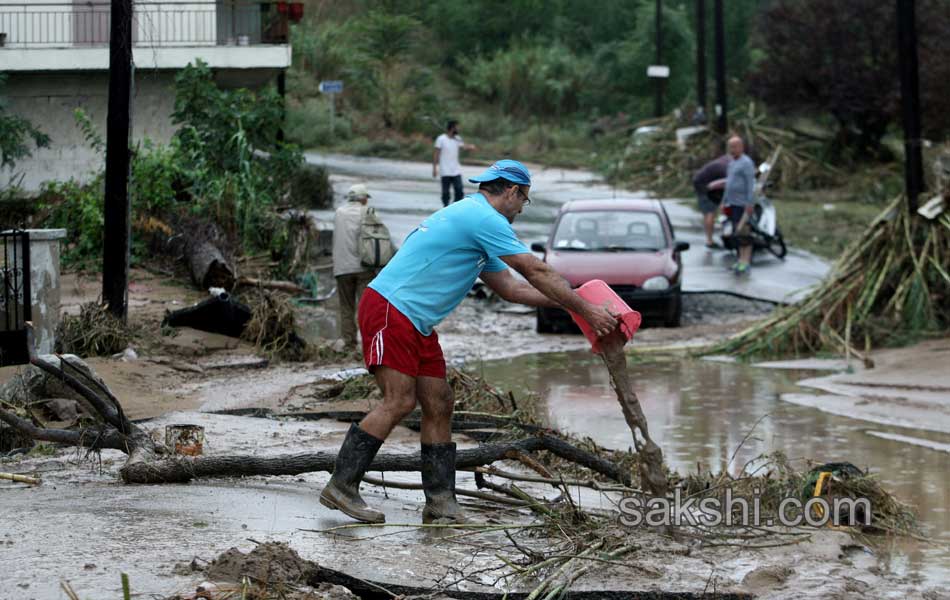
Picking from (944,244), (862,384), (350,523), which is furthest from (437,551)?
(944,244)

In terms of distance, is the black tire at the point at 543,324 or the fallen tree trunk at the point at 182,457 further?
the black tire at the point at 543,324

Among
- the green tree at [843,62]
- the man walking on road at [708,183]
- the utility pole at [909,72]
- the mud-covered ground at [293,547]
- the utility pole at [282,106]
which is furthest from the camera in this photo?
the green tree at [843,62]

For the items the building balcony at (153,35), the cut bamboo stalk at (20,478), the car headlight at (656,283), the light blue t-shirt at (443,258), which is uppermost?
the building balcony at (153,35)

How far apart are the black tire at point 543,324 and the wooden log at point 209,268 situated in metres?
3.70

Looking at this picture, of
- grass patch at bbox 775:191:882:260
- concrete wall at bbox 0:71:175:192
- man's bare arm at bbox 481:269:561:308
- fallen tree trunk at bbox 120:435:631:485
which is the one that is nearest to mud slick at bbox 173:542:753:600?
fallen tree trunk at bbox 120:435:631:485

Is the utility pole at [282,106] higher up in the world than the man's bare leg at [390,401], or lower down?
higher up

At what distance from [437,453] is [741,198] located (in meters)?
15.2

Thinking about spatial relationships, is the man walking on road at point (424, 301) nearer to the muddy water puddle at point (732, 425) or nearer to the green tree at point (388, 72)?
the muddy water puddle at point (732, 425)

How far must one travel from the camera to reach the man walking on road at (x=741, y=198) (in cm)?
2097

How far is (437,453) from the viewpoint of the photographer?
6.81 metres

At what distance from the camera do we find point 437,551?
20.3 feet

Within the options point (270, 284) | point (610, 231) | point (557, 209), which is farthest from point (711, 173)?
point (270, 284)

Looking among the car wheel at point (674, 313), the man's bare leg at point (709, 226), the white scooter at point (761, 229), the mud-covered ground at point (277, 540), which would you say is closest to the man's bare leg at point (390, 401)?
the mud-covered ground at point (277, 540)

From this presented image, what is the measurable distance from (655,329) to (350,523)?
10.9 meters
